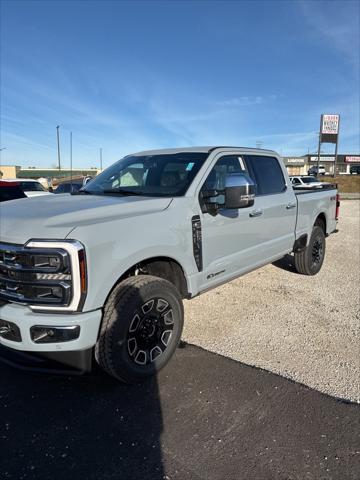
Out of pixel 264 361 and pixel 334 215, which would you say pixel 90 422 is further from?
pixel 334 215

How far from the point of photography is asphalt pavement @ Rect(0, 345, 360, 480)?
229 centimetres

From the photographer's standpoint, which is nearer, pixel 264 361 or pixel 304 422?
pixel 304 422

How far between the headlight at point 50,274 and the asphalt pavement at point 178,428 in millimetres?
850

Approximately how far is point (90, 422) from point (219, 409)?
942 millimetres

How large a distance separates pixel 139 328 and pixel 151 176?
6.00 feet

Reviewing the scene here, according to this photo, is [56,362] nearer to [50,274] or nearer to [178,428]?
[50,274]

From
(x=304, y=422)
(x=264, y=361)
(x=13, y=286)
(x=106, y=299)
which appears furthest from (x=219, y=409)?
(x=13, y=286)

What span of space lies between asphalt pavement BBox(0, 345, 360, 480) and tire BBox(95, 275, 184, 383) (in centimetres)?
22

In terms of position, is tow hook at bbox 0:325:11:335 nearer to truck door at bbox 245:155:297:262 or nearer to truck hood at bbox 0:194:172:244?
truck hood at bbox 0:194:172:244

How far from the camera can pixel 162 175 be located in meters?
4.22

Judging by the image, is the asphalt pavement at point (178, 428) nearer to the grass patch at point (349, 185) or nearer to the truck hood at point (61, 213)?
the truck hood at point (61, 213)

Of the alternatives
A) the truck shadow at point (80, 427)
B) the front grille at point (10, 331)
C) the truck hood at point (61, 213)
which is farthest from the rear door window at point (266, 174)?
the front grille at point (10, 331)

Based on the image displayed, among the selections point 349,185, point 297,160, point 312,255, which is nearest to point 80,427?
point 312,255

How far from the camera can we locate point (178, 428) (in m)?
2.66
